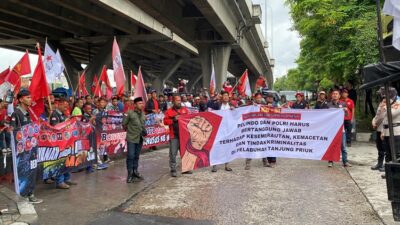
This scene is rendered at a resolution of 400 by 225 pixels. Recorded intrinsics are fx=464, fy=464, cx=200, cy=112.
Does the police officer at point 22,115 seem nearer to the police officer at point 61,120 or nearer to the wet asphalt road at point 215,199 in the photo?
the wet asphalt road at point 215,199

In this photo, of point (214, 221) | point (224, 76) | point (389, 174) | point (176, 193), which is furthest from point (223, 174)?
point (224, 76)

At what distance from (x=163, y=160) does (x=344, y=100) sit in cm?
482

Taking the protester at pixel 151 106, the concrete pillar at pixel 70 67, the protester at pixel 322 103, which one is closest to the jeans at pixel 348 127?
the protester at pixel 322 103

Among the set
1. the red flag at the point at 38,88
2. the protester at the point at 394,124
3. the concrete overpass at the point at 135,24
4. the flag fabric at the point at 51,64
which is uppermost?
the concrete overpass at the point at 135,24

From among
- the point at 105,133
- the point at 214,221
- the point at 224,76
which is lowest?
the point at 214,221

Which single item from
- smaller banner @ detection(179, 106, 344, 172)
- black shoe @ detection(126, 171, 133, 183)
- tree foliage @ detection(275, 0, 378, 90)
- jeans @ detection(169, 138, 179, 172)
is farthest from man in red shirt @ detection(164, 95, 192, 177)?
tree foliage @ detection(275, 0, 378, 90)

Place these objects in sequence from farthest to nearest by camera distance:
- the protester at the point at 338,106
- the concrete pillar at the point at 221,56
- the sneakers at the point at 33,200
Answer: the concrete pillar at the point at 221,56 < the protester at the point at 338,106 < the sneakers at the point at 33,200

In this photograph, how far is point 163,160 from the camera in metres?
11.6

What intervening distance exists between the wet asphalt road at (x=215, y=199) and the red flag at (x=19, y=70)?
371cm

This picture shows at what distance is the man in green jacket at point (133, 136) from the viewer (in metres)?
8.85

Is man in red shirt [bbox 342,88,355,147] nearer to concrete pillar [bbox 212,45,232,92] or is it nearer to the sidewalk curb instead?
the sidewalk curb

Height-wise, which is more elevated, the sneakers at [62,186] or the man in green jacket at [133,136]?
the man in green jacket at [133,136]

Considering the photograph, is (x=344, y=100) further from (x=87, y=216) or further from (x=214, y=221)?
(x=87, y=216)

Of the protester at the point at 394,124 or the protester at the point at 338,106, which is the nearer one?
the protester at the point at 394,124
